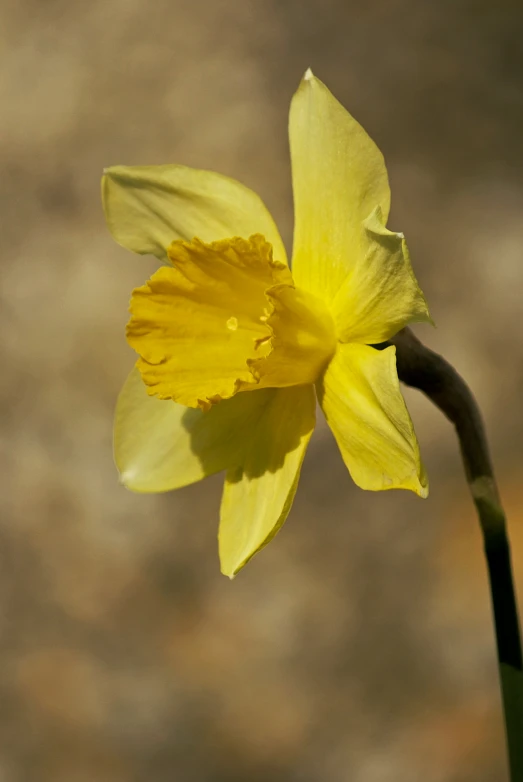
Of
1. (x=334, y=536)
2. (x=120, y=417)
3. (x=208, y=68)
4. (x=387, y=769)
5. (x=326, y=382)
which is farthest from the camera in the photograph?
(x=208, y=68)

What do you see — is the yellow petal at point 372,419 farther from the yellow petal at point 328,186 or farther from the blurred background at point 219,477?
the blurred background at point 219,477

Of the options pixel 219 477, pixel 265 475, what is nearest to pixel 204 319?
pixel 265 475

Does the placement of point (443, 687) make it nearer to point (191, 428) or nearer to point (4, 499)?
point (4, 499)

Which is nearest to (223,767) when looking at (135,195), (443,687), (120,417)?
(443,687)

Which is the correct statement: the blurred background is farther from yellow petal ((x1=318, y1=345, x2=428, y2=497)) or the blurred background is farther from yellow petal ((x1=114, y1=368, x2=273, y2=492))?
yellow petal ((x1=318, y1=345, x2=428, y2=497))

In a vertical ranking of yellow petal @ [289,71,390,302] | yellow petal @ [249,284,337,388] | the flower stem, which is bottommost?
the flower stem

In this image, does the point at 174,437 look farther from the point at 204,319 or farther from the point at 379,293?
the point at 379,293

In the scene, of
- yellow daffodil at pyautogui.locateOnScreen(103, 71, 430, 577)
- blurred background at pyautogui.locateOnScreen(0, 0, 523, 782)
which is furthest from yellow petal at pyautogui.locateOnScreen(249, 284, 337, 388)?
blurred background at pyautogui.locateOnScreen(0, 0, 523, 782)

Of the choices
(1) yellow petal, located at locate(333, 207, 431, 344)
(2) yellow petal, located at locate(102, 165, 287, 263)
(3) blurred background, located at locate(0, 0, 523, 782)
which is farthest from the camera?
(3) blurred background, located at locate(0, 0, 523, 782)
